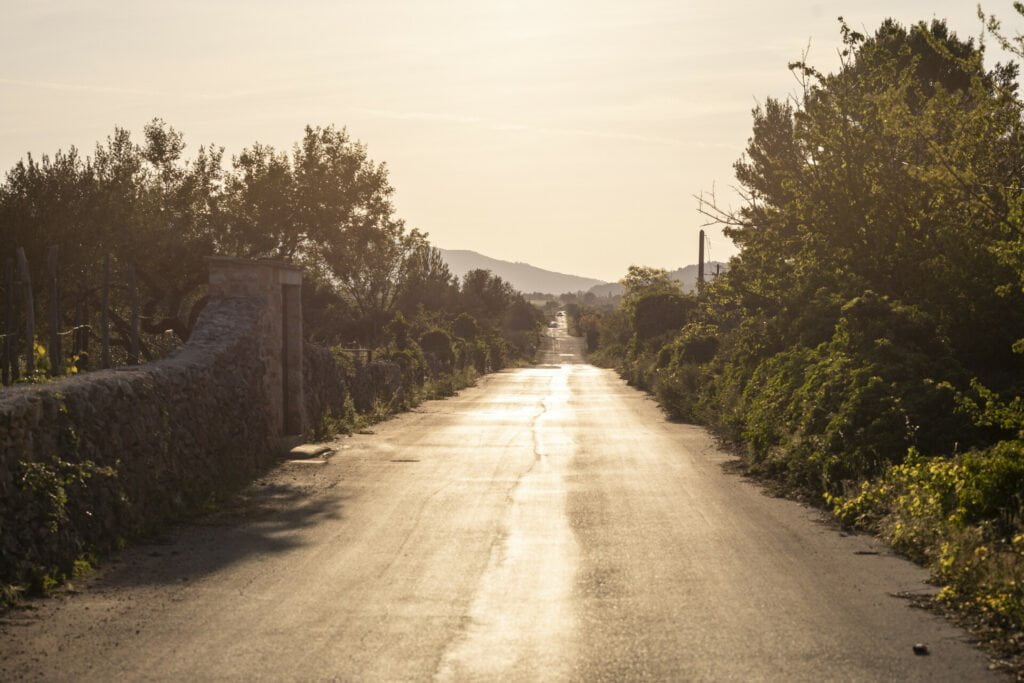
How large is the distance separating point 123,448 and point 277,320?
7645 millimetres

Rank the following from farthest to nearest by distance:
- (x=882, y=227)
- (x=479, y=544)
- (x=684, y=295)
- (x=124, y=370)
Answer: (x=684, y=295) → (x=882, y=227) → (x=124, y=370) → (x=479, y=544)

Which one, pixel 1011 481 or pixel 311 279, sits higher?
pixel 311 279

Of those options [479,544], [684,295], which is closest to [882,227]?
[479,544]

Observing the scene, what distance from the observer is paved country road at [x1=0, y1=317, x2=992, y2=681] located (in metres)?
6.44

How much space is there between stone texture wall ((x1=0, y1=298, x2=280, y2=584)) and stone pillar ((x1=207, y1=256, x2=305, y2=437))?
3.37 ft

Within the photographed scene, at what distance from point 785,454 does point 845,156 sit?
23.5 feet

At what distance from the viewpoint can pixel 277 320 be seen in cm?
1812

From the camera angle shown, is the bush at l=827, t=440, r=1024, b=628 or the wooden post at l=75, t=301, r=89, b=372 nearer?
the bush at l=827, t=440, r=1024, b=628

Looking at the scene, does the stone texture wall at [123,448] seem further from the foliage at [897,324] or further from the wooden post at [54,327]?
the foliage at [897,324]

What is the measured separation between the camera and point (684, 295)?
59.6 m

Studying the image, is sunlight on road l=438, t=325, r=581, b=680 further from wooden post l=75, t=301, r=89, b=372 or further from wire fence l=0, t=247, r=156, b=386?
wooden post l=75, t=301, r=89, b=372

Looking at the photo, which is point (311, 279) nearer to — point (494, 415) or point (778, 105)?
point (494, 415)

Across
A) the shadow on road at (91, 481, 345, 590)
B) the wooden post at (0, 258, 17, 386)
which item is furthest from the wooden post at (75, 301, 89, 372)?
the shadow on road at (91, 481, 345, 590)

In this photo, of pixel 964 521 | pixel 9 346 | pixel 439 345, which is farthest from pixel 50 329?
pixel 439 345
